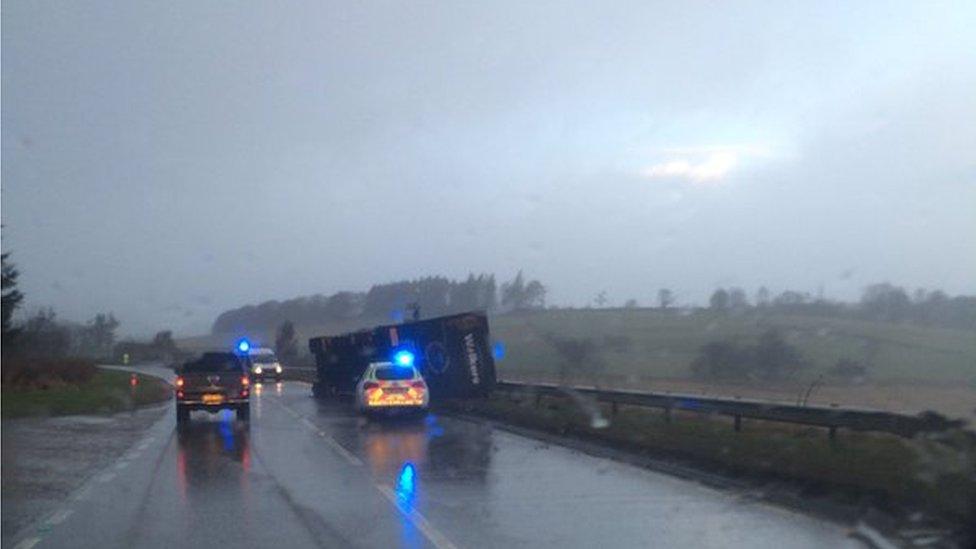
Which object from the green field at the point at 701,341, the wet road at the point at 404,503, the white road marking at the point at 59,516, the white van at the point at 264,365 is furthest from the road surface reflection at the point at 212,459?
the white van at the point at 264,365

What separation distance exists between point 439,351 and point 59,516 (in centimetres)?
2629

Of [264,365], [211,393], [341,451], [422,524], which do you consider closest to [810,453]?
[422,524]

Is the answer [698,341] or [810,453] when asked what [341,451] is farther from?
[698,341]

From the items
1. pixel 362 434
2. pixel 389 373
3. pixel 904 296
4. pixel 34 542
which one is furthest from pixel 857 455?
pixel 389 373

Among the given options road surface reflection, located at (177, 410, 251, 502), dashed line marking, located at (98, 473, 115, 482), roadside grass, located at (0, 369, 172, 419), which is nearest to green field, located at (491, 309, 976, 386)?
road surface reflection, located at (177, 410, 251, 502)

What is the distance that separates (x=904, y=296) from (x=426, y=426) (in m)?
11.7

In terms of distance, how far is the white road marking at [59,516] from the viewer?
605 inches

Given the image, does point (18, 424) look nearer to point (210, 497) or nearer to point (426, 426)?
point (426, 426)

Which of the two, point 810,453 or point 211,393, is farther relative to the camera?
point 211,393

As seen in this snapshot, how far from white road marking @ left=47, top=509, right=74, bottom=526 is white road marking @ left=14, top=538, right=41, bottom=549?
4.25 ft

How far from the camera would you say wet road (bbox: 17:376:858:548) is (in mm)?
13680

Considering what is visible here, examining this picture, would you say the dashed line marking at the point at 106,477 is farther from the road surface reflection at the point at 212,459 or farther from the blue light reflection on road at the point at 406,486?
the blue light reflection on road at the point at 406,486

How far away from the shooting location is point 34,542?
1372 cm

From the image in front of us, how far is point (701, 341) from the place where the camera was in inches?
1300
